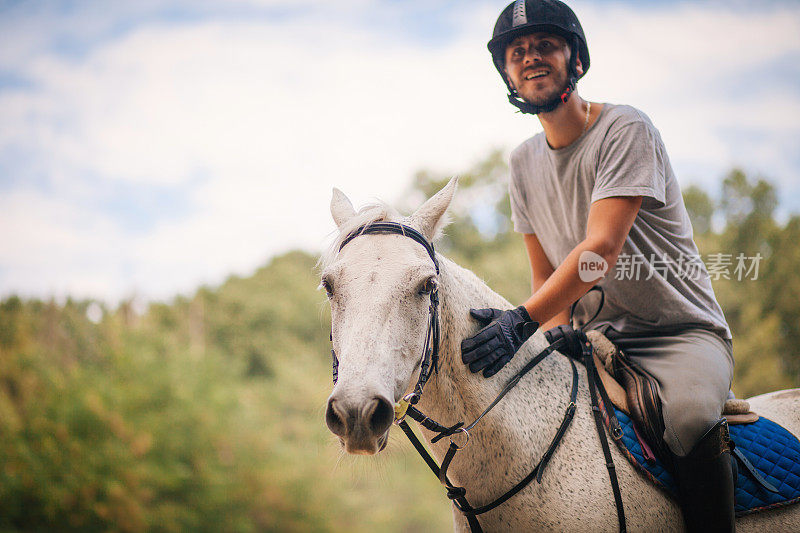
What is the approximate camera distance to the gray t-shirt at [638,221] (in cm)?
250

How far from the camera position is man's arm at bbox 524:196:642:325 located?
92.0 inches

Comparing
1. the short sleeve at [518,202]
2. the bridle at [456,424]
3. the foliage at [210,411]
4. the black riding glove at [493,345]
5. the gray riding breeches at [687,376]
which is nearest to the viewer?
the bridle at [456,424]

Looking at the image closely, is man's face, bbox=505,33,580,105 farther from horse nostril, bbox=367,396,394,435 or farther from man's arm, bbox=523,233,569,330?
horse nostril, bbox=367,396,394,435

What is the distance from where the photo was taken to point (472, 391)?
7.18ft

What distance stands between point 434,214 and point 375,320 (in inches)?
25.8

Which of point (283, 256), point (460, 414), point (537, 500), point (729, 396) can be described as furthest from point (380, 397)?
point (283, 256)

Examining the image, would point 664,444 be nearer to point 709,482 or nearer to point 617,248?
point 709,482

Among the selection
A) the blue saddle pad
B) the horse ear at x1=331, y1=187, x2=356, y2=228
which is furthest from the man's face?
the blue saddle pad

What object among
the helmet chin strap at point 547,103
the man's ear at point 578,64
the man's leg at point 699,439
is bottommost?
the man's leg at point 699,439

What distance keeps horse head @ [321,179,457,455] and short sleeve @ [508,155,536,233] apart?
109cm

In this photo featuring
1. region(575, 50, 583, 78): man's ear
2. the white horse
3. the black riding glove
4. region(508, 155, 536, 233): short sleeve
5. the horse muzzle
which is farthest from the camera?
region(508, 155, 536, 233): short sleeve

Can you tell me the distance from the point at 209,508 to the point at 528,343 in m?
23.1

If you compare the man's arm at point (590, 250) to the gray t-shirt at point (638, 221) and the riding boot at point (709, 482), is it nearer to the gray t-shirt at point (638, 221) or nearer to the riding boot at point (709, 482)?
the gray t-shirt at point (638, 221)

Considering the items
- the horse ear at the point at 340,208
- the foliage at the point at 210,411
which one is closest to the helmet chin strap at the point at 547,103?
the horse ear at the point at 340,208
